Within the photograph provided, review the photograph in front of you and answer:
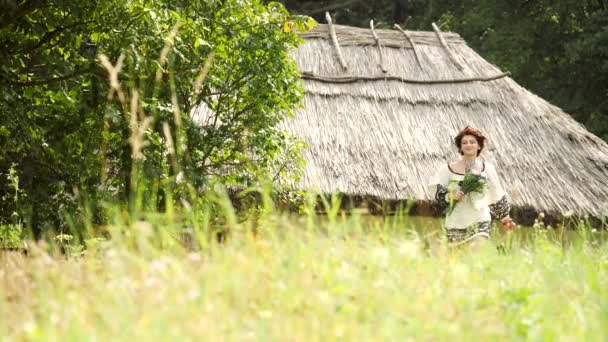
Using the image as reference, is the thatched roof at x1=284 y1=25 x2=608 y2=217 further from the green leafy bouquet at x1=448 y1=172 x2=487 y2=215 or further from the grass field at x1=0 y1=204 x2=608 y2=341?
the grass field at x1=0 y1=204 x2=608 y2=341

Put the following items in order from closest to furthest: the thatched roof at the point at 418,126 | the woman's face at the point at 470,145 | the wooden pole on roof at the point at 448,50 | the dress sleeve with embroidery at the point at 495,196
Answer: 1. the dress sleeve with embroidery at the point at 495,196
2. the woman's face at the point at 470,145
3. the thatched roof at the point at 418,126
4. the wooden pole on roof at the point at 448,50

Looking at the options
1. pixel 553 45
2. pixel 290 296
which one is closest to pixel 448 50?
pixel 553 45

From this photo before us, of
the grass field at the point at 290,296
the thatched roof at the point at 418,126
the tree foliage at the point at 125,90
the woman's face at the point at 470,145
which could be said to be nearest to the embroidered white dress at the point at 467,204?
the woman's face at the point at 470,145

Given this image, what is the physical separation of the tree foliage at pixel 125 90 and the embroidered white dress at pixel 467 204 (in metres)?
1.43

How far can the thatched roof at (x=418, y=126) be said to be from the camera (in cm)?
841

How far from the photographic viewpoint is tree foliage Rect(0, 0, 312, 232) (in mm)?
5039

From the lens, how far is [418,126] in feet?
30.6

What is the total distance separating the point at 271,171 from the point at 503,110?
4.01 metres

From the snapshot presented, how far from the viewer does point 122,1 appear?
5066 mm

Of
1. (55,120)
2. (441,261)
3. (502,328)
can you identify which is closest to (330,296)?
(502,328)

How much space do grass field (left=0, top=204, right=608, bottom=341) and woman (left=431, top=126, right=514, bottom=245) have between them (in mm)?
2100

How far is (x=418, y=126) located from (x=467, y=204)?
13.5ft


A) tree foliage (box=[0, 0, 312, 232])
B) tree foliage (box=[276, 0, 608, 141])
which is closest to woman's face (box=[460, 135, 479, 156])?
tree foliage (box=[0, 0, 312, 232])

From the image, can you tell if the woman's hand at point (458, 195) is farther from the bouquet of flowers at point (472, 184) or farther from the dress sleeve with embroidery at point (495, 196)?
the dress sleeve with embroidery at point (495, 196)
